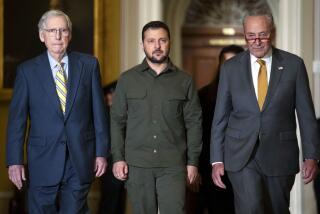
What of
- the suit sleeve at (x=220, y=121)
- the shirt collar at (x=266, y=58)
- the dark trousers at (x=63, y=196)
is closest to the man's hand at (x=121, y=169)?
the dark trousers at (x=63, y=196)

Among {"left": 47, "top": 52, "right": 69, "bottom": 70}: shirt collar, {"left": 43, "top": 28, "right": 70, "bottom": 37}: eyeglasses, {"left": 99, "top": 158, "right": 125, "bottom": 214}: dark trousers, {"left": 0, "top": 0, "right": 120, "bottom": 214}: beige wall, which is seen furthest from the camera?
{"left": 0, "top": 0, "right": 120, "bottom": 214}: beige wall

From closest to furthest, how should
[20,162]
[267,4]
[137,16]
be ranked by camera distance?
[20,162], [137,16], [267,4]

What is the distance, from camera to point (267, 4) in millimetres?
8375

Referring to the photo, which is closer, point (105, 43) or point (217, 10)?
point (105, 43)

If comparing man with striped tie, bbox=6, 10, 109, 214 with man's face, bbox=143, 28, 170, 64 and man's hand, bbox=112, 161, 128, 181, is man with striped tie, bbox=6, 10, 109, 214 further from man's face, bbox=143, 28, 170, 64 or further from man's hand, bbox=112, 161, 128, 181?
man's face, bbox=143, 28, 170, 64

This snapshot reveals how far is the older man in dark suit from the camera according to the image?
3881 millimetres

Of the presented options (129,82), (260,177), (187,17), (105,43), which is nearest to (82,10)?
(105,43)

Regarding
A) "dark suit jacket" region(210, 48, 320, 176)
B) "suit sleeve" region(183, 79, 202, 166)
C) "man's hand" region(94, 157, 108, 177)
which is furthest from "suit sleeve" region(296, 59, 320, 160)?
"man's hand" region(94, 157, 108, 177)

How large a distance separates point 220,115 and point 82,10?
318cm

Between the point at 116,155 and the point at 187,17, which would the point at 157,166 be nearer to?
the point at 116,155

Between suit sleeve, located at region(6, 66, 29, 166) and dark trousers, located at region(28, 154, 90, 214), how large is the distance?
22 centimetres

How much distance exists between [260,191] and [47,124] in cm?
127

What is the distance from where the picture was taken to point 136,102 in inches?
160

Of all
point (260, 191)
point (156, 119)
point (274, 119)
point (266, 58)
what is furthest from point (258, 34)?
point (260, 191)
